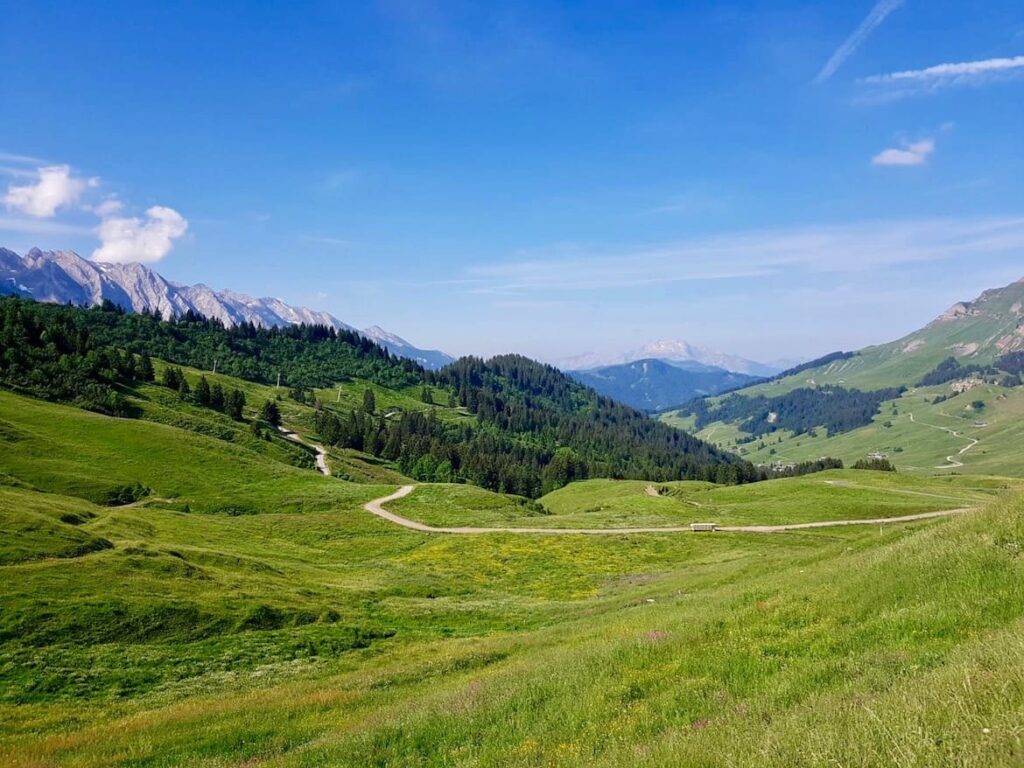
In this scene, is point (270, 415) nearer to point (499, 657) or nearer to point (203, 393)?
point (203, 393)

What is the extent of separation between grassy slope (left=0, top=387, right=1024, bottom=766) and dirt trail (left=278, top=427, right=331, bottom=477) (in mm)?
79332

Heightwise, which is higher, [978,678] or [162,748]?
[978,678]

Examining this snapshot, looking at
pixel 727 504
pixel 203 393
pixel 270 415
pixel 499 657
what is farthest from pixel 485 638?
pixel 270 415

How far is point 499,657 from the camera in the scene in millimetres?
22750

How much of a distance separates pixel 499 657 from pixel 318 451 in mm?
137559

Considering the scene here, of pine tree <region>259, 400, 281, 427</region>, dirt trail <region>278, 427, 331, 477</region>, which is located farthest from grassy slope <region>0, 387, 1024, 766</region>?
pine tree <region>259, 400, 281, 427</region>

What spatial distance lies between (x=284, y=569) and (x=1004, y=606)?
149ft

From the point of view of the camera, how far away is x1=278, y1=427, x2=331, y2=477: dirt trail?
421ft

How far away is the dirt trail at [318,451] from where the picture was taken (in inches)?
5054

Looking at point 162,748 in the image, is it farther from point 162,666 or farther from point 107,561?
point 107,561

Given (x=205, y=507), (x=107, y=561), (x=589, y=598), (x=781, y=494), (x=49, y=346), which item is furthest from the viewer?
(x=49, y=346)

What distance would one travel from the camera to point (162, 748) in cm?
1429

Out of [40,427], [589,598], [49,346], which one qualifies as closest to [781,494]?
[589,598]

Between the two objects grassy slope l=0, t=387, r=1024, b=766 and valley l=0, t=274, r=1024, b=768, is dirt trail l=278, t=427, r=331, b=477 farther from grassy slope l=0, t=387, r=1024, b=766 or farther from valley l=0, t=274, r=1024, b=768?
grassy slope l=0, t=387, r=1024, b=766
